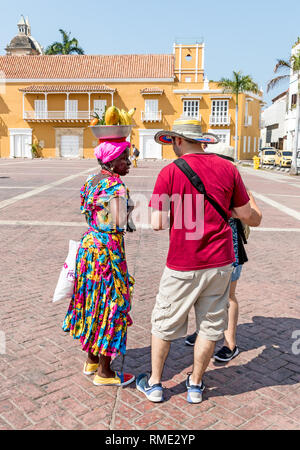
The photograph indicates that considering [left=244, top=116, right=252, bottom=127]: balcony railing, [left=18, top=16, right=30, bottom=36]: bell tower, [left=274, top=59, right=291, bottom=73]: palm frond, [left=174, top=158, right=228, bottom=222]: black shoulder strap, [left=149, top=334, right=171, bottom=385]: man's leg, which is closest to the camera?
[left=174, top=158, right=228, bottom=222]: black shoulder strap

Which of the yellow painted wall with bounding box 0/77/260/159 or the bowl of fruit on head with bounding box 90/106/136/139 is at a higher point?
the yellow painted wall with bounding box 0/77/260/159

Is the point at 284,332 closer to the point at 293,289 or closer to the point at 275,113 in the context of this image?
the point at 293,289

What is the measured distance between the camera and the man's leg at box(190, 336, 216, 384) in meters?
2.70

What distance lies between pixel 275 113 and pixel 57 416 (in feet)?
171

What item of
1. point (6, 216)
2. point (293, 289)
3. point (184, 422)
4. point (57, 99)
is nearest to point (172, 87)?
point (57, 99)

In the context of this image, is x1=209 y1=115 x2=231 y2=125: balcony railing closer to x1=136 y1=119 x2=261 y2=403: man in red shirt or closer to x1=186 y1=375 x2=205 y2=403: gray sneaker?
x1=136 y1=119 x2=261 y2=403: man in red shirt

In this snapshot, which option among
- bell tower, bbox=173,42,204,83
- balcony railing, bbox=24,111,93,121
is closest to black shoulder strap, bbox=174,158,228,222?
balcony railing, bbox=24,111,93,121

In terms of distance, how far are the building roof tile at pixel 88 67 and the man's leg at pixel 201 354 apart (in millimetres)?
41532

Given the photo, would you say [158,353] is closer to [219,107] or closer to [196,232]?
[196,232]

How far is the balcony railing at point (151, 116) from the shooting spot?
41.4 metres

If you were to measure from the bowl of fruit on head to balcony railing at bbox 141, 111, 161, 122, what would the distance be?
3945 centimetres

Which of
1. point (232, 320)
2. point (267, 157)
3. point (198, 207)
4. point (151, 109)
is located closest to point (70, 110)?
point (151, 109)

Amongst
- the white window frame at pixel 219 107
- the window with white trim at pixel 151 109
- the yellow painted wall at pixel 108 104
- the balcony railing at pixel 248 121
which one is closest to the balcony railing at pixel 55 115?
the yellow painted wall at pixel 108 104

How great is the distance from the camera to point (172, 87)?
41688mm
